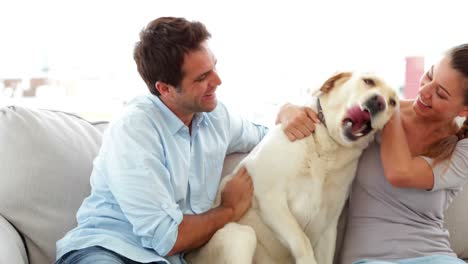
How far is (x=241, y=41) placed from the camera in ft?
9.89

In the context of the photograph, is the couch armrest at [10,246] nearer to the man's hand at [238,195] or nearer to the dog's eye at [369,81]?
the man's hand at [238,195]

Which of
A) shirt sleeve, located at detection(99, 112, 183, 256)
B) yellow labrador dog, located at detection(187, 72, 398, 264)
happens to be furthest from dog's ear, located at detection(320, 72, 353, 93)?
shirt sleeve, located at detection(99, 112, 183, 256)

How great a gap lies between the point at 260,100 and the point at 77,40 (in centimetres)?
102

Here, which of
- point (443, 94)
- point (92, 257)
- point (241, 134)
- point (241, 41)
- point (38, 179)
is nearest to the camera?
point (92, 257)

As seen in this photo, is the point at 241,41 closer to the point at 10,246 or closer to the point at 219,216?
the point at 219,216

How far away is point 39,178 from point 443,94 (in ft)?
4.01

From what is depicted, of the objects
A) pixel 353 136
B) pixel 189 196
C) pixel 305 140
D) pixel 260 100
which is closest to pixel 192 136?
pixel 189 196

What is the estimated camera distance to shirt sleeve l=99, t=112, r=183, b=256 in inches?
61.4

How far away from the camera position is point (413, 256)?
1750mm

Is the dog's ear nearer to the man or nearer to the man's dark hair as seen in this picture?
the man

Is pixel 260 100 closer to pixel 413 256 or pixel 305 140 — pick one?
pixel 305 140

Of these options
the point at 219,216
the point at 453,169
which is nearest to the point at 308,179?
the point at 219,216

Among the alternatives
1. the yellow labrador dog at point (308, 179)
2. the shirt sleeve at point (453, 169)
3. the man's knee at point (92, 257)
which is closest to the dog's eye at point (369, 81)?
the yellow labrador dog at point (308, 179)

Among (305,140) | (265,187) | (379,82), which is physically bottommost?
(265,187)
